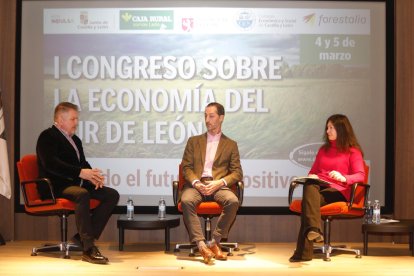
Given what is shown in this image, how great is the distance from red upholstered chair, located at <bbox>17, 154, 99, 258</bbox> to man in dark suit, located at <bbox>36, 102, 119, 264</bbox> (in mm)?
75

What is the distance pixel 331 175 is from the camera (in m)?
5.95

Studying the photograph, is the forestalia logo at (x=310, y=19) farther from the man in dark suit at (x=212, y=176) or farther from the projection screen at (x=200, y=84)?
the man in dark suit at (x=212, y=176)

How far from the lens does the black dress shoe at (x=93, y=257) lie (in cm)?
563

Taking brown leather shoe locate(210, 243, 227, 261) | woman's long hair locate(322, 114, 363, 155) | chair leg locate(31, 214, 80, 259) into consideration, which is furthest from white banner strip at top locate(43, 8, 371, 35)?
brown leather shoe locate(210, 243, 227, 261)

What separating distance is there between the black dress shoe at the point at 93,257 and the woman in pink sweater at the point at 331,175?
1537 millimetres

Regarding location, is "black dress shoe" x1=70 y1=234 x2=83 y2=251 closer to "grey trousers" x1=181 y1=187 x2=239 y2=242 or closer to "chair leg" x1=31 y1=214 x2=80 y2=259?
"chair leg" x1=31 y1=214 x2=80 y2=259

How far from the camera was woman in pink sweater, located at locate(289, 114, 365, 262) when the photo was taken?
573 cm

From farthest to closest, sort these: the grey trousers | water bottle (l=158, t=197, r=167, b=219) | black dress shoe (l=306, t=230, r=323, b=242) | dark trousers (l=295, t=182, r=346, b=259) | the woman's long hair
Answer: water bottle (l=158, t=197, r=167, b=219) < the woman's long hair < the grey trousers < dark trousers (l=295, t=182, r=346, b=259) < black dress shoe (l=306, t=230, r=323, b=242)

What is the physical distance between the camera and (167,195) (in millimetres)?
7191

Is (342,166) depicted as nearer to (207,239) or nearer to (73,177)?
(207,239)

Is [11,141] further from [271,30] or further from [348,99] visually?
[348,99]

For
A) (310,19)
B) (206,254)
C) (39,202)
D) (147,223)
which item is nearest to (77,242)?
(39,202)

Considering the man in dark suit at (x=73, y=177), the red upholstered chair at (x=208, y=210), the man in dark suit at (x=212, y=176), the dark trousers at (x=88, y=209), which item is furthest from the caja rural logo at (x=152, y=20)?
the dark trousers at (x=88, y=209)

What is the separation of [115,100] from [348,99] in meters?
2.37
